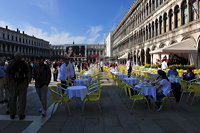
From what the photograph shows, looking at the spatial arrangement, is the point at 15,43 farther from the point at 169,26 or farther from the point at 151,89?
the point at 151,89

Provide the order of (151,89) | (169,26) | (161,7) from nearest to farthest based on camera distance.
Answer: (151,89) → (169,26) → (161,7)

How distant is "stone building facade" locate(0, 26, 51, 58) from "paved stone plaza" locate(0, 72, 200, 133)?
62.1 m

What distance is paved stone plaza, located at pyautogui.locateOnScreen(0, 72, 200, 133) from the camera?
159 inches

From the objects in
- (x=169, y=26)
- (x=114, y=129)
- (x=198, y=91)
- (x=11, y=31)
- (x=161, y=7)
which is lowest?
(x=114, y=129)

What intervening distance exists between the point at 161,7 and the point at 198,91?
2079 centimetres

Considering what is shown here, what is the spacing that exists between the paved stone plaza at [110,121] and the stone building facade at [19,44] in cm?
6213

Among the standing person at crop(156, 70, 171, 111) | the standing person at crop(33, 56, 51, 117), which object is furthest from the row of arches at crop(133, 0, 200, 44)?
the standing person at crop(33, 56, 51, 117)

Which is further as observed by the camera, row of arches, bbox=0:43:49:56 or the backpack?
row of arches, bbox=0:43:49:56

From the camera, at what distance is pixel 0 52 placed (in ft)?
202

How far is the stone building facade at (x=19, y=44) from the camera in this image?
65875 mm

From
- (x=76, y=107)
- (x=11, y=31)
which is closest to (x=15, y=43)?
(x=11, y=31)

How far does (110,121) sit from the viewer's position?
4629 millimetres

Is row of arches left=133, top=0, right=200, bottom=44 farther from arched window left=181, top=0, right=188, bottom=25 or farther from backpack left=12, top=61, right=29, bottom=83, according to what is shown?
backpack left=12, top=61, right=29, bottom=83

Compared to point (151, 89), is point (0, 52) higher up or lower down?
higher up
